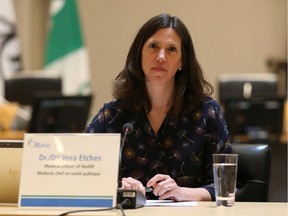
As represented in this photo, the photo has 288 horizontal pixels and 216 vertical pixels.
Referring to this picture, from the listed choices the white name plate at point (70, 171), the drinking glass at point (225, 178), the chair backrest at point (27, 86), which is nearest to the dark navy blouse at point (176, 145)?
the drinking glass at point (225, 178)

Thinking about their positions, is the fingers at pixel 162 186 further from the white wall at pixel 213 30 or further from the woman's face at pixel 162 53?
the white wall at pixel 213 30

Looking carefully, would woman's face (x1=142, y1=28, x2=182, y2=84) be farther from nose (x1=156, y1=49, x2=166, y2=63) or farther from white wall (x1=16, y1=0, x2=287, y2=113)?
white wall (x1=16, y1=0, x2=287, y2=113)

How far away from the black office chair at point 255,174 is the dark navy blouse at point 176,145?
0.09m

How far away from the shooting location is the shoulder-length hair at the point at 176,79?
250 centimetres

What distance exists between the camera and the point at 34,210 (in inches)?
65.6

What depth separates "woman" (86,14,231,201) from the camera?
96.3 inches

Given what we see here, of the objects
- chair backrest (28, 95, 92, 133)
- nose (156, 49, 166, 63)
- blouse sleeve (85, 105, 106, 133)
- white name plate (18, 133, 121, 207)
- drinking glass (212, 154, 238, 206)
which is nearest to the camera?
white name plate (18, 133, 121, 207)

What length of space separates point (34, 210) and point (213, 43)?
575 centimetres

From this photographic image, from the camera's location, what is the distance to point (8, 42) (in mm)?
7387

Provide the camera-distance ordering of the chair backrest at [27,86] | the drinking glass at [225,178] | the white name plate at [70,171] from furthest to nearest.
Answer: the chair backrest at [27,86], the drinking glass at [225,178], the white name plate at [70,171]

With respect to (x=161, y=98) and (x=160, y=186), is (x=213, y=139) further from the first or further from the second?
(x=160, y=186)

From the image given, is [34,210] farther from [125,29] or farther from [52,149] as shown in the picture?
[125,29]

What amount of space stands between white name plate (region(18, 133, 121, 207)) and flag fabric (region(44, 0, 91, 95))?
5392 millimetres

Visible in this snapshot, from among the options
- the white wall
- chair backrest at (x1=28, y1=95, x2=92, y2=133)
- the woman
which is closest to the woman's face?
the woman
